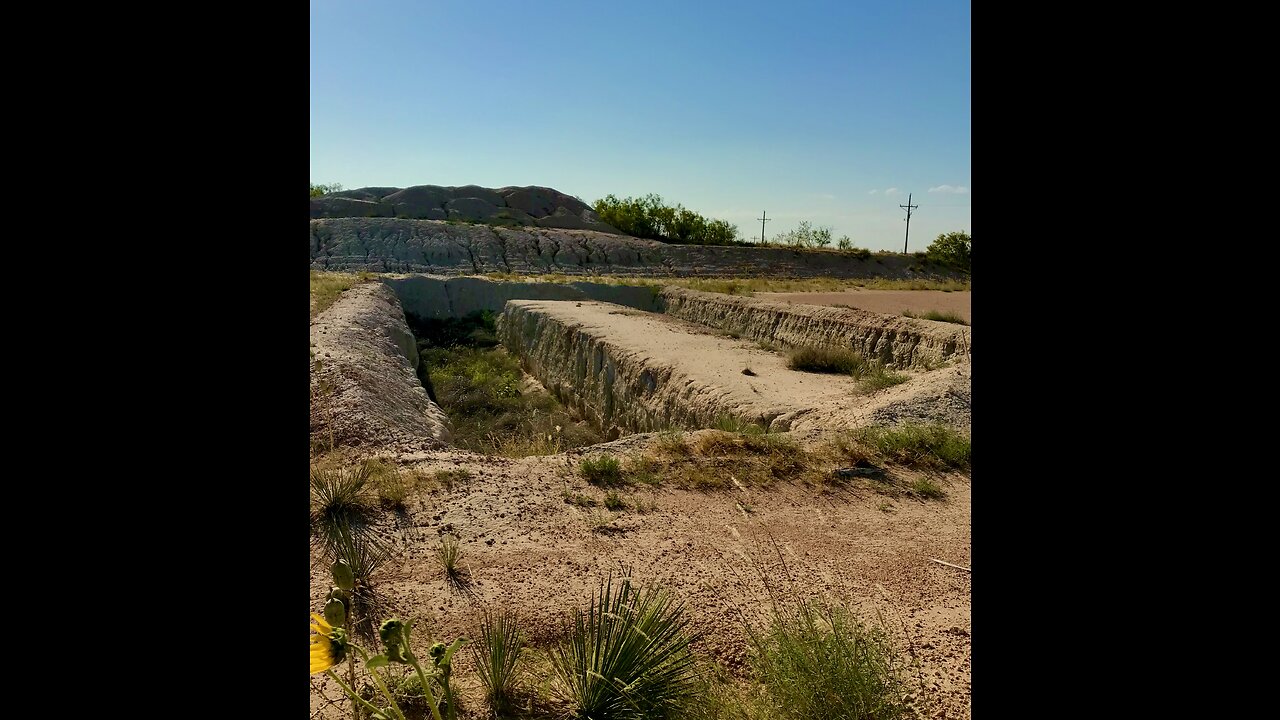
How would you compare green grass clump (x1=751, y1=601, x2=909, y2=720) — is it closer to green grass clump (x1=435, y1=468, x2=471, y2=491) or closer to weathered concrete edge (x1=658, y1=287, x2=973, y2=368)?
green grass clump (x1=435, y1=468, x2=471, y2=491)

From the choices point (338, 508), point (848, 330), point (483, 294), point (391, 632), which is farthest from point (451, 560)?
point (483, 294)

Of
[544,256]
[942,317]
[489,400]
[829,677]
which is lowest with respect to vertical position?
[489,400]

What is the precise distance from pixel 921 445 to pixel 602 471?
3.19 meters

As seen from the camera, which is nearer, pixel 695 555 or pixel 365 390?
pixel 695 555

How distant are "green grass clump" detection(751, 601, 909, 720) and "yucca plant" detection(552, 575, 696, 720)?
1.14 feet

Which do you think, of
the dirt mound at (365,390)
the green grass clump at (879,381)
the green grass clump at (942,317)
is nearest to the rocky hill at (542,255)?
the dirt mound at (365,390)

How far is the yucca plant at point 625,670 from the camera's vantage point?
280 cm

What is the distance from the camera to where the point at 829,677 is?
288 centimetres

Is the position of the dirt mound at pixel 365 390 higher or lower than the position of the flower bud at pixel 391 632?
lower

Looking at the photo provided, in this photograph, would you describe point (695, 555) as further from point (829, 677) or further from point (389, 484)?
point (389, 484)

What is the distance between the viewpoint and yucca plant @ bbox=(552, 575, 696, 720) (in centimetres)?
280

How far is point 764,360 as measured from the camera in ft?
45.5

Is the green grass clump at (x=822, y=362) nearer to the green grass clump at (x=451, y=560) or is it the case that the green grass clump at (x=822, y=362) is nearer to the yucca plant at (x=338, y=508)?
the yucca plant at (x=338, y=508)

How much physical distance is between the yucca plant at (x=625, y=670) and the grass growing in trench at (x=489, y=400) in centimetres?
556
